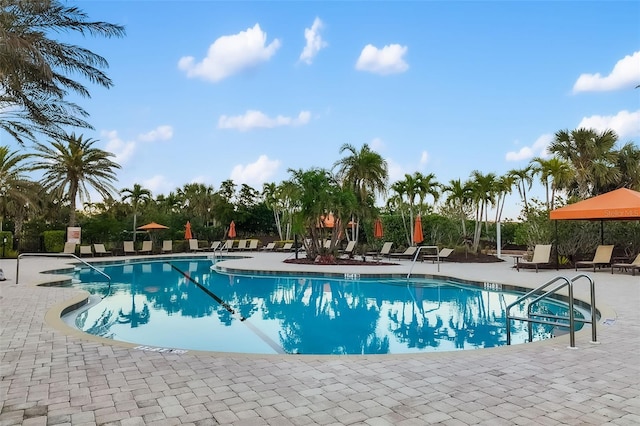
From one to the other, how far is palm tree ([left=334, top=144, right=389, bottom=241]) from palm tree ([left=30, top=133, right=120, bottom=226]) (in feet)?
49.7

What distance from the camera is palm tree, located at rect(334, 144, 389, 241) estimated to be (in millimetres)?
22203

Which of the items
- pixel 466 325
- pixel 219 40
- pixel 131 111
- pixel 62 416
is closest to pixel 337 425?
pixel 62 416

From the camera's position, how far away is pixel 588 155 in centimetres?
2683

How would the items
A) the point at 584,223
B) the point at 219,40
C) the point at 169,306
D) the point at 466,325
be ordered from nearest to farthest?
the point at 466,325 < the point at 169,306 < the point at 219,40 < the point at 584,223

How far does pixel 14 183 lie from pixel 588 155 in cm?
3228

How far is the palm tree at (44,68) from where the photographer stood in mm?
7661

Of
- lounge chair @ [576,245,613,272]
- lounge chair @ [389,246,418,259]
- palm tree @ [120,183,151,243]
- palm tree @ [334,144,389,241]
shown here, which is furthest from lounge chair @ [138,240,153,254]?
lounge chair @ [576,245,613,272]

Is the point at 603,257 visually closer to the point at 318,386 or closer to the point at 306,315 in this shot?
the point at 306,315

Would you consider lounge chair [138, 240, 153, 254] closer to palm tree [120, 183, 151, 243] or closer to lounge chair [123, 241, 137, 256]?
lounge chair [123, 241, 137, 256]

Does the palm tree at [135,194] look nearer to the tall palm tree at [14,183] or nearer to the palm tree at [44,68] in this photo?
the tall palm tree at [14,183]

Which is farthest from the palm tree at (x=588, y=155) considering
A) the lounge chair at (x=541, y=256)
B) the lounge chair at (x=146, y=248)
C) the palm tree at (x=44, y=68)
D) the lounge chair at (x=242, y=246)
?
the palm tree at (x=44, y=68)

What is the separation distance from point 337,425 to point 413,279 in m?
11.7

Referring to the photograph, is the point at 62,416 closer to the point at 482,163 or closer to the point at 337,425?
the point at 337,425

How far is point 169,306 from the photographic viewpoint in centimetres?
1054
